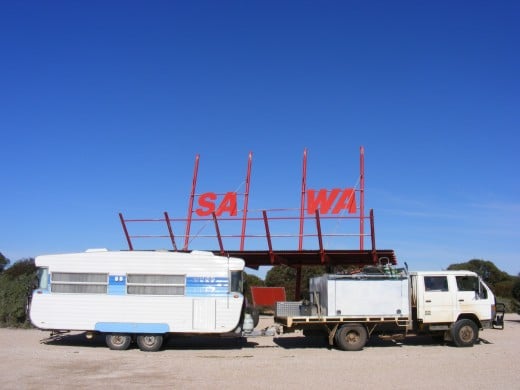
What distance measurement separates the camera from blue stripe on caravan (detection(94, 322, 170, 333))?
16172 millimetres

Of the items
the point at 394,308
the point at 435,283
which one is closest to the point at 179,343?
the point at 394,308

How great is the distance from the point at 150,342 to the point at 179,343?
207cm

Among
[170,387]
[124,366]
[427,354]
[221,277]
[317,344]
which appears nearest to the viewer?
[170,387]

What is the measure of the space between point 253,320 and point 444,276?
21.2ft

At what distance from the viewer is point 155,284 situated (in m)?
16.6

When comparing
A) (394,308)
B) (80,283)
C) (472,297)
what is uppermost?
(80,283)

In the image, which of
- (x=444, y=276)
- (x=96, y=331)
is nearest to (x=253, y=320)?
(x=96, y=331)

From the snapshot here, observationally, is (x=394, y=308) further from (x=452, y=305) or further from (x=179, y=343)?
(x=179, y=343)

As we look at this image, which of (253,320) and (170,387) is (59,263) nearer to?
(253,320)

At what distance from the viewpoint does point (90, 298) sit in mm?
16562

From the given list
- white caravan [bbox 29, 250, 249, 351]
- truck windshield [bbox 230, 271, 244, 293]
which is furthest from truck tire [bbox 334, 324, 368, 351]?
truck windshield [bbox 230, 271, 244, 293]

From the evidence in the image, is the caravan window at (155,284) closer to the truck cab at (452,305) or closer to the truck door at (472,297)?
the truck cab at (452,305)

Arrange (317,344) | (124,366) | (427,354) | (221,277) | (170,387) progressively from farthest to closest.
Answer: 1. (317,344)
2. (221,277)
3. (427,354)
4. (124,366)
5. (170,387)

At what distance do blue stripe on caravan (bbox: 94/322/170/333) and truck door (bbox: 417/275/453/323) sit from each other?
8226 millimetres
